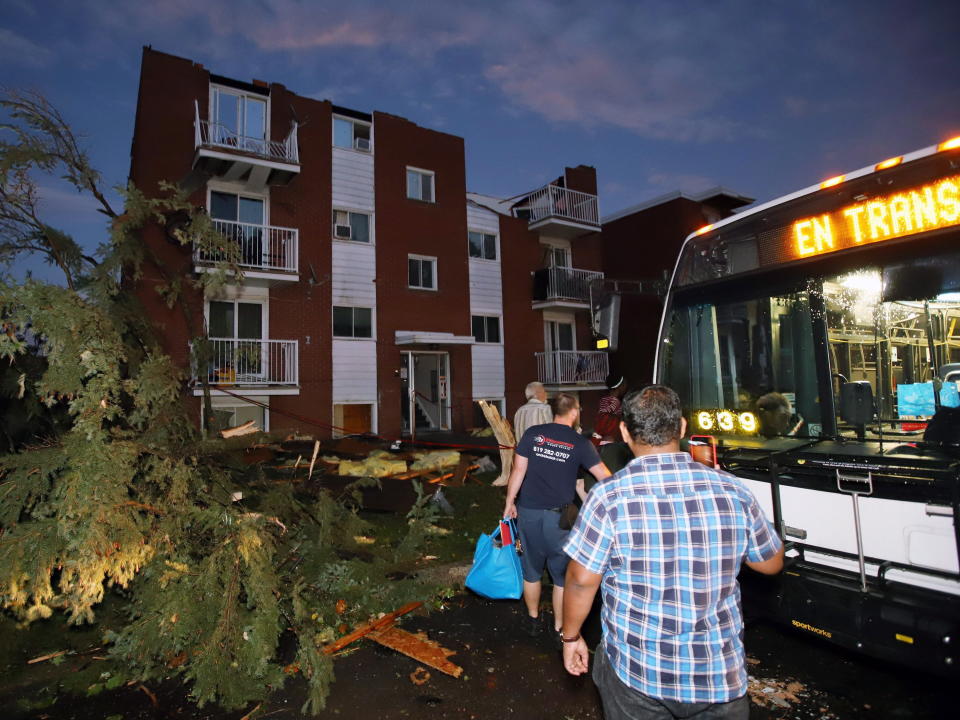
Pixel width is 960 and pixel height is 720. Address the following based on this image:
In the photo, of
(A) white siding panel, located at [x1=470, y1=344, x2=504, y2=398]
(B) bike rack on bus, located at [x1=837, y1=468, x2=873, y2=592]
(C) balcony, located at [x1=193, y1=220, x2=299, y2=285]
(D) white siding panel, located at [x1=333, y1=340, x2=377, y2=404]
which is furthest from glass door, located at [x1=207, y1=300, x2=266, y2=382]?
(B) bike rack on bus, located at [x1=837, y1=468, x2=873, y2=592]

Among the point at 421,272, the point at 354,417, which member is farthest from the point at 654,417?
the point at 421,272

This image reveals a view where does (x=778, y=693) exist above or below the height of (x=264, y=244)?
below

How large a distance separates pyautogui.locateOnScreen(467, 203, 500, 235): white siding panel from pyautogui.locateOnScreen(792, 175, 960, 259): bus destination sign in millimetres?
15499

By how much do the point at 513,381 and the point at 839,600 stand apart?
1576 cm

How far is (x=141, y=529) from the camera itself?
3.81m

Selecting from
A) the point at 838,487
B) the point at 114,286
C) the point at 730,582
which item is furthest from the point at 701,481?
the point at 114,286

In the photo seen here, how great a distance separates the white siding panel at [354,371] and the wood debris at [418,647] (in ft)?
37.8

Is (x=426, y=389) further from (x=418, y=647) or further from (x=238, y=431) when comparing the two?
(x=418, y=647)

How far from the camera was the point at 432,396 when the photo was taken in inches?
698

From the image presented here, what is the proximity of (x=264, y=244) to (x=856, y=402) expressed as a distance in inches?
536

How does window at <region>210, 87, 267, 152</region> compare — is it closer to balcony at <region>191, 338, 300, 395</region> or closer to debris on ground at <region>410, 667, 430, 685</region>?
balcony at <region>191, 338, 300, 395</region>

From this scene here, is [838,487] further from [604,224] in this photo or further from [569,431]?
[604,224]

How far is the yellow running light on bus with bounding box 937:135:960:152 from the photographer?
10.5 feet

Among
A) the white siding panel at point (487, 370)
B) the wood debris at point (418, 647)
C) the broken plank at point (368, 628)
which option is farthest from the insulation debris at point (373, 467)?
the white siding panel at point (487, 370)
